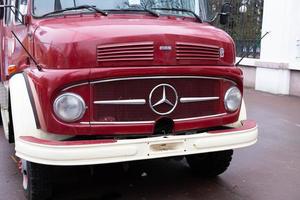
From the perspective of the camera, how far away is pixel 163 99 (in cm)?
430

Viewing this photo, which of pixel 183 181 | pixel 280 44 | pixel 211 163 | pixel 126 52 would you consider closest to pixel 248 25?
pixel 280 44

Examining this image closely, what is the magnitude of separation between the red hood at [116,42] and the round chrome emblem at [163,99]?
0.73 ft

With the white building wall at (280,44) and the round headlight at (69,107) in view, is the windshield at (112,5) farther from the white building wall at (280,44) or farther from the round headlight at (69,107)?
the white building wall at (280,44)

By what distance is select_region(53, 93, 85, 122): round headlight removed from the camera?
4.01 metres

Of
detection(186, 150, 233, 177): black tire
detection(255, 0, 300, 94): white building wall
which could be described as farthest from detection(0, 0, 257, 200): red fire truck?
detection(255, 0, 300, 94): white building wall

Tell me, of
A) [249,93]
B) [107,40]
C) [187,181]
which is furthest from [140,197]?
[249,93]

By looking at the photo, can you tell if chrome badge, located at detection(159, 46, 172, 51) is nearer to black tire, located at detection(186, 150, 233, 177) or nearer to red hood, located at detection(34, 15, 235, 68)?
red hood, located at detection(34, 15, 235, 68)

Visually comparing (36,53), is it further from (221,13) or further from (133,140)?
(221,13)

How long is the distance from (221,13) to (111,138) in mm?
2406

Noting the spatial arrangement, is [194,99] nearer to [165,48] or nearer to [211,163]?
[165,48]

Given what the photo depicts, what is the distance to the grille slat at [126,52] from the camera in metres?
4.06

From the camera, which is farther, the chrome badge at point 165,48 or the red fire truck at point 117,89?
the chrome badge at point 165,48

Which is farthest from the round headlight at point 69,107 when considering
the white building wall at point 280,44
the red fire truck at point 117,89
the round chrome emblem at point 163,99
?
the white building wall at point 280,44

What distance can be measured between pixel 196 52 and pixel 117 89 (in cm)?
81
